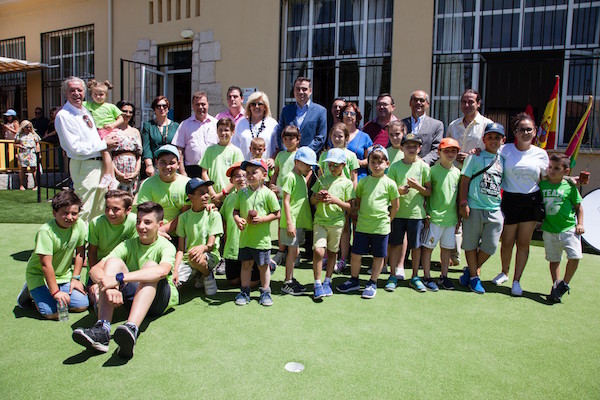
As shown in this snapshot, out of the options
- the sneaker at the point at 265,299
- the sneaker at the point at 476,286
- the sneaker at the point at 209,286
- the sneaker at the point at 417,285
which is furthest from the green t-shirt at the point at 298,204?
the sneaker at the point at 476,286

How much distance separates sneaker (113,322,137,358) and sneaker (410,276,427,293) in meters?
2.68

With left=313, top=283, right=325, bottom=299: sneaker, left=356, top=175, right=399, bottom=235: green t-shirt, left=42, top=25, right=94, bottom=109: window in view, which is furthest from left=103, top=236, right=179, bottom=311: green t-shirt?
left=42, top=25, right=94, bottom=109: window

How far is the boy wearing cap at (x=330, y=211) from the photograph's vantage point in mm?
4348

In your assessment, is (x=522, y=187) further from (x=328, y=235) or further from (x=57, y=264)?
(x=57, y=264)

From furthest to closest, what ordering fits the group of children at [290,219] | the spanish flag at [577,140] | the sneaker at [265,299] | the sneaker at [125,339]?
the spanish flag at [577,140] → the sneaker at [265,299] → the group of children at [290,219] → the sneaker at [125,339]

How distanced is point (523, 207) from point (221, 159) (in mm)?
3023

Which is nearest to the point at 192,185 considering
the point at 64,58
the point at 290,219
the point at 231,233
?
the point at 231,233

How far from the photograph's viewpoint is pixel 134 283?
3.51m

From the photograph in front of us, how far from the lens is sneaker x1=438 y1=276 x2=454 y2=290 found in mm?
4688

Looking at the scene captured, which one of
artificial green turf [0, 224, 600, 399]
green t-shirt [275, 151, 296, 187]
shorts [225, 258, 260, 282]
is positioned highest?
green t-shirt [275, 151, 296, 187]

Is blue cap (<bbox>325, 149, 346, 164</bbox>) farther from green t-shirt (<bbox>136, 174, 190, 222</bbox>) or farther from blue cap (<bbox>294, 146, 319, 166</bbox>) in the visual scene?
green t-shirt (<bbox>136, 174, 190, 222</bbox>)

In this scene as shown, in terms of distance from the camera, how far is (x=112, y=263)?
3.44 m

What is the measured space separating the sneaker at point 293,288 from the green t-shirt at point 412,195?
119 centimetres

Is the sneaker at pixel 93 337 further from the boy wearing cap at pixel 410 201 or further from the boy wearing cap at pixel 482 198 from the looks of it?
the boy wearing cap at pixel 482 198
